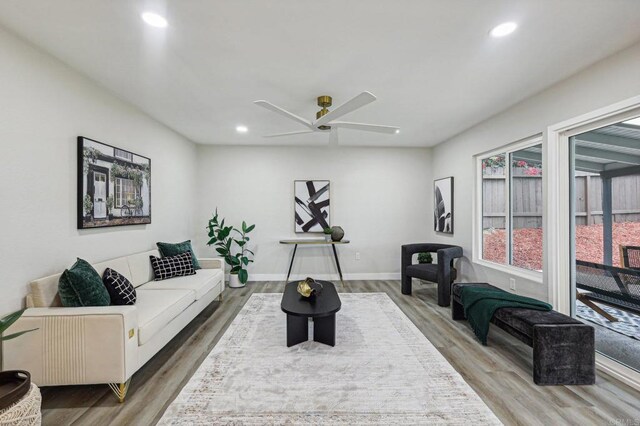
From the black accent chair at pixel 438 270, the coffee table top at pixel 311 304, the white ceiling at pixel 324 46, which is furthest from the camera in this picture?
the black accent chair at pixel 438 270

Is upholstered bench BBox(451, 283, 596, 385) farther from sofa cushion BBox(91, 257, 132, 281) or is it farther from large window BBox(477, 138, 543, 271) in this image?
sofa cushion BBox(91, 257, 132, 281)

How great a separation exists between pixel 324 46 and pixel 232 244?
3.98 meters

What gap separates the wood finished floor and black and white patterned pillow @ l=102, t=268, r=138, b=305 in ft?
1.93

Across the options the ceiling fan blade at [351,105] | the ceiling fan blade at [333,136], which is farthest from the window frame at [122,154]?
the ceiling fan blade at [333,136]

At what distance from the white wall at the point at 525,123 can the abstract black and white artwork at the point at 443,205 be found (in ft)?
0.45

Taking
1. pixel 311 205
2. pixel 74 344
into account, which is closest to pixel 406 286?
pixel 311 205

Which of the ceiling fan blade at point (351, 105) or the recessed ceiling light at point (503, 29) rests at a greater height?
the recessed ceiling light at point (503, 29)

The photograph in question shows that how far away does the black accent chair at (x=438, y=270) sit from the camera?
13.0 ft

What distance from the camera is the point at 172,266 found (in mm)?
3631

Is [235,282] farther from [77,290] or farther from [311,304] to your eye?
[77,290]

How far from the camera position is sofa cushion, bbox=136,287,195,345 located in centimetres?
225

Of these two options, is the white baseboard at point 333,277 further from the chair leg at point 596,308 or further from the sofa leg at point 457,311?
the chair leg at point 596,308

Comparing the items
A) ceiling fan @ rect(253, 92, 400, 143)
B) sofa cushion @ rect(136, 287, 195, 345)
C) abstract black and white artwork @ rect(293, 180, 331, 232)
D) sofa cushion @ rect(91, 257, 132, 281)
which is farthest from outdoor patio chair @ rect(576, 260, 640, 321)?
sofa cushion @ rect(91, 257, 132, 281)

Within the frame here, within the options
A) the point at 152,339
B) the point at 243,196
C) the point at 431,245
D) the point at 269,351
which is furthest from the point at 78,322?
the point at 431,245
